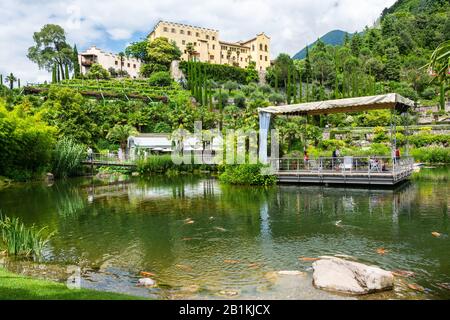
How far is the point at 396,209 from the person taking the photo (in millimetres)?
14625

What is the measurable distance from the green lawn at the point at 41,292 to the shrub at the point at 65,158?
28049 millimetres

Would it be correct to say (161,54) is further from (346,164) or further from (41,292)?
(41,292)

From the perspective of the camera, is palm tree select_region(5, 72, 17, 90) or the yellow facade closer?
palm tree select_region(5, 72, 17, 90)

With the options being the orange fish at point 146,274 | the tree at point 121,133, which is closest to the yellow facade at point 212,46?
the tree at point 121,133

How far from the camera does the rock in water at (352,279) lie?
23.0 ft

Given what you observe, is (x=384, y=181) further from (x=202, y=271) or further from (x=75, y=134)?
(x=75, y=134)

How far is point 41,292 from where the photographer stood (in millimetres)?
6180

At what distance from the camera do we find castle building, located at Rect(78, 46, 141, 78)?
292 ft

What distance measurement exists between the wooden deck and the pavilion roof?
303 centimetres

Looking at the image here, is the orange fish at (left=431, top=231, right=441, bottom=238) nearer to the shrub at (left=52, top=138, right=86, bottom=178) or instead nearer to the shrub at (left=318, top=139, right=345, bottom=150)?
the shrub at (left=52, top=138, right=86, bottom=178)

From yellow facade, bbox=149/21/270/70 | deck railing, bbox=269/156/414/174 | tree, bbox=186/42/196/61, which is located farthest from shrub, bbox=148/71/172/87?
deck railing, bbox=269/156/414/174

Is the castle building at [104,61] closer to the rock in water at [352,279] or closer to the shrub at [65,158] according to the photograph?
the shrub at [65,158]

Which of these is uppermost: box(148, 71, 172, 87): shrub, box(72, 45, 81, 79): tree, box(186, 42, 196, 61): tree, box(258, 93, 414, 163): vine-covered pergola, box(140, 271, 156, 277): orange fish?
box(186, 42, 196, 61): tree
